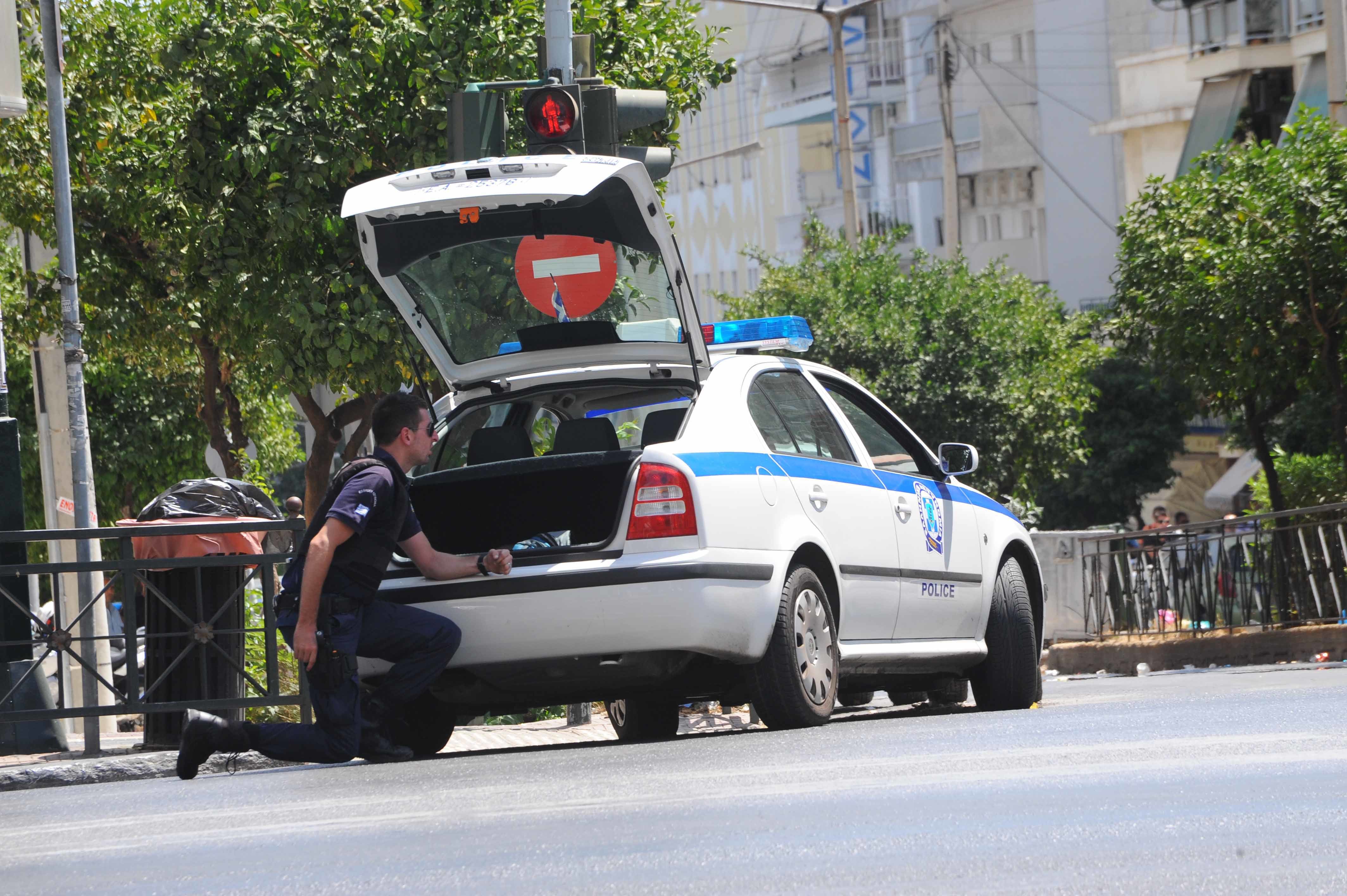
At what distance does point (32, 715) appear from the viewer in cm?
832

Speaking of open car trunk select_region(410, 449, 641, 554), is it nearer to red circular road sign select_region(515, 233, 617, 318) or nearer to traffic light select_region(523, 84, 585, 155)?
red circular road sign select_region(515, 233, 617, 318)

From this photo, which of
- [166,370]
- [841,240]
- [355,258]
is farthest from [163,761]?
[841,240]

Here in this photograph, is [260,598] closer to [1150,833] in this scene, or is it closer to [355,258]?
[355,258]

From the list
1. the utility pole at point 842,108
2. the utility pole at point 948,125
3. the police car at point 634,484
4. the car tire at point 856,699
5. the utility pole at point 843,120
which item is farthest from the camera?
the utility pole at point 948,125

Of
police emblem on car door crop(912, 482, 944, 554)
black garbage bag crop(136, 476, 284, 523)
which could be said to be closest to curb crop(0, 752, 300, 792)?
black garbage bag crop(136, 476, 284, 523)

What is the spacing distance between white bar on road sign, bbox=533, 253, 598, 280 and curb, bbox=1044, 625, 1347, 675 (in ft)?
30.4

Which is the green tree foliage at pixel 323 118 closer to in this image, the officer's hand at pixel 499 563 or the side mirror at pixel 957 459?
the side mirror at pixel 957 459

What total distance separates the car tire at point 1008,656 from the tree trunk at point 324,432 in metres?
7.09

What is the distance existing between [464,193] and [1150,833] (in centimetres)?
371

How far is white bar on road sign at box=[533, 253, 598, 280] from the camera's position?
718 centimetres

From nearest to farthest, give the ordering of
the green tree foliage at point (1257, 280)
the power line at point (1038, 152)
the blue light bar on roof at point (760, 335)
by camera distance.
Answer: the blue light bar on roof at point (760, 335)
the green tree foliage at point (1257, 280)
the power line at point (1038, 152)

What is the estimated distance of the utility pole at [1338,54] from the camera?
18016 millimetres

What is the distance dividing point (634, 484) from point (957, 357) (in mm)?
27300

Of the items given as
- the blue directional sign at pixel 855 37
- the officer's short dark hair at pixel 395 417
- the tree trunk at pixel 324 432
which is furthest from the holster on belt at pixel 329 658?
the blue directional sign at pixel 855 37
